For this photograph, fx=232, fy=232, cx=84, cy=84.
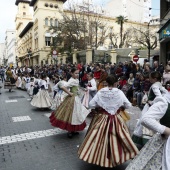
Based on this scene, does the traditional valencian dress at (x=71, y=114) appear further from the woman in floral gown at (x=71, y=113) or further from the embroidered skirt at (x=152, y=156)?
the embroidered skirt at (x=152, y=156)

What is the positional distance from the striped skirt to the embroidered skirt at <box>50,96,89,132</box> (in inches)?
71.6

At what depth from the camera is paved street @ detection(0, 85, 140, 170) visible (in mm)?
4316

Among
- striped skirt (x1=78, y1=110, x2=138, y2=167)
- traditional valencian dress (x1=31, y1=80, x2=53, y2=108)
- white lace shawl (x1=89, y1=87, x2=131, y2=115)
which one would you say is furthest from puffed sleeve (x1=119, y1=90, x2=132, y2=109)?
traditional valencian dress (x1=31, y1=80, x2=53, y2=108)

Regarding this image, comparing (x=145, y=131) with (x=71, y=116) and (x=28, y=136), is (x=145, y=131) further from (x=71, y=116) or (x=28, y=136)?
(x=28, y=136)

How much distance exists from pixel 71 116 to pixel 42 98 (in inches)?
176

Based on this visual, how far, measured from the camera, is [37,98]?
10.0 meters

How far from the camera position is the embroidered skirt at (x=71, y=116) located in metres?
5.76

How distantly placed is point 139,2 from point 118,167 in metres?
69.2

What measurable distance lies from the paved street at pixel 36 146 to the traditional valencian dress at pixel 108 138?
1.56 feet

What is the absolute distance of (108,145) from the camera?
3793 mm

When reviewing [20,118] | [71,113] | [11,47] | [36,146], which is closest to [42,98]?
[20,118]

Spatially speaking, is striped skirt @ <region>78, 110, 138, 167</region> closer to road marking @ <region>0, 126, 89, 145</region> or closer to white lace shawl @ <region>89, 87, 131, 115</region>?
white lace shawl @ <region>89, 87, 131, 115</region>

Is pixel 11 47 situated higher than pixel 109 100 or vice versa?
pixel 11 47

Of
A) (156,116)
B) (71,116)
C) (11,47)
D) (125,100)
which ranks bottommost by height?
(71,116)
